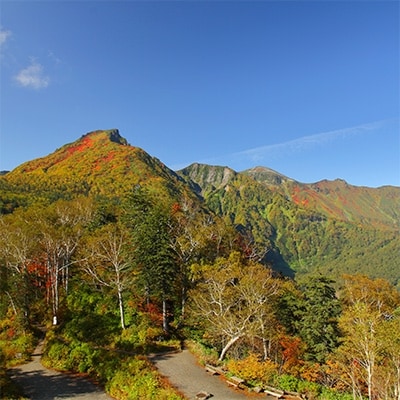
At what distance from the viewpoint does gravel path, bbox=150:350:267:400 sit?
1983 centimetres

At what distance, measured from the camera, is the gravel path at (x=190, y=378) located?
65.1 ft

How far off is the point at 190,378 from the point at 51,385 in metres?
8.84

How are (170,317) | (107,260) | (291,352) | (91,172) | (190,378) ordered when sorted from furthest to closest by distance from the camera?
(91,172) → (107,260) → (170,317) → (291,352) → (190,378)

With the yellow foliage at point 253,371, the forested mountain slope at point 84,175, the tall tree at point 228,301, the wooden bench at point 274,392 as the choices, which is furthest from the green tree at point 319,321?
the forested mountain slope at point 84,175

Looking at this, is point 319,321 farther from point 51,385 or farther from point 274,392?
point 51,385

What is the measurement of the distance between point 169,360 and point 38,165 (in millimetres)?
149819

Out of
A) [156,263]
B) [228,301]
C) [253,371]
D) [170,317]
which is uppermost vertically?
[156,263]

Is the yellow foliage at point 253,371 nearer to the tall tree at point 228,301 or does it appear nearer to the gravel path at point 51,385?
the tall tree at point 228,301

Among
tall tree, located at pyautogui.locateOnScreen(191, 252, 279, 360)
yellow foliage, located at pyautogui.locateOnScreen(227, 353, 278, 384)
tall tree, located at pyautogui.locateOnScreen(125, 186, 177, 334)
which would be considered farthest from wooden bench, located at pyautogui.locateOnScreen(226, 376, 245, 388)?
tall tree, located at pyautogui.locateOnScreen(125, 186, 177, 334)

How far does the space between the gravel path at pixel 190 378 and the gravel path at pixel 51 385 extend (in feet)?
15.4

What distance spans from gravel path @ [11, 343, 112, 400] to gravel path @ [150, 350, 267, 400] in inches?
184

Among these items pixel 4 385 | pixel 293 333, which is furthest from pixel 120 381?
pixel 293 333

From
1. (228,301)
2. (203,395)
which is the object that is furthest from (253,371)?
(228,301)

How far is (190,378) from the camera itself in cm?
2225
